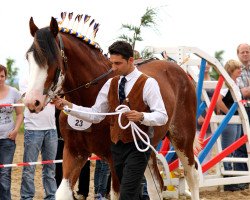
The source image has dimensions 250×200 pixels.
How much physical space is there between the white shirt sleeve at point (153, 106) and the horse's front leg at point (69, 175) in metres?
1.08

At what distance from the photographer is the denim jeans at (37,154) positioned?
24.1 ft

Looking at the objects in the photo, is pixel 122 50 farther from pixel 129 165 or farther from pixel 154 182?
pixel 154 182

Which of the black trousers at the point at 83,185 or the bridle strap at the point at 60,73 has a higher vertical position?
the bridle strap at the point at 60,73

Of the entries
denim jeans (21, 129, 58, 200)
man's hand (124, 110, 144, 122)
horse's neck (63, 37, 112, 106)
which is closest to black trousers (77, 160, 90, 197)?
denim jeans (21, 129, 58, 200)

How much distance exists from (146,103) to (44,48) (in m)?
0.98

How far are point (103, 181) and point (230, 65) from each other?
2845 millimetres

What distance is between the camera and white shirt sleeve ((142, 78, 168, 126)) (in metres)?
5.06

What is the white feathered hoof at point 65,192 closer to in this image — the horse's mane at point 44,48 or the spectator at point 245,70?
the horse's mane at point 44,48

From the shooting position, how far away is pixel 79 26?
6086 millimetres

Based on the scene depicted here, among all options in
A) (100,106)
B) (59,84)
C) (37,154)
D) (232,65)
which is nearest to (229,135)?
(232,65)

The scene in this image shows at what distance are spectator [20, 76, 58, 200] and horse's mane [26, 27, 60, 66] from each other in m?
1.91

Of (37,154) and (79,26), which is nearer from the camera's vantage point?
(79,26)

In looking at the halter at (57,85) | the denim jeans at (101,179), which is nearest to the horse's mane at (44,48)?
the halter at (57,85)

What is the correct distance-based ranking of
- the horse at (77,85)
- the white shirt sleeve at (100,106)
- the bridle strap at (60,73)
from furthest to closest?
the white shirt sleeve at (100,106) < the bridle strap at (60,73) < the horse at (77,85)
